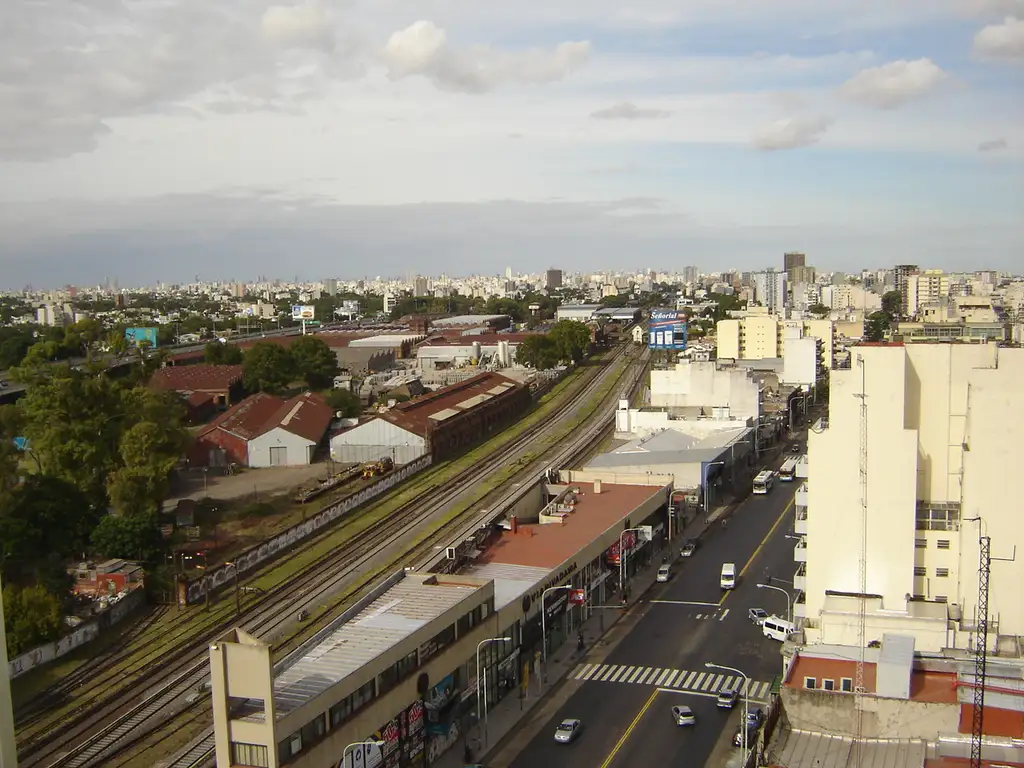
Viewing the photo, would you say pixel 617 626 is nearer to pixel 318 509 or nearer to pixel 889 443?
pixel 889 443

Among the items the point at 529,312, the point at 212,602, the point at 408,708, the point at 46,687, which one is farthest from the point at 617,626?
the point at 529,312

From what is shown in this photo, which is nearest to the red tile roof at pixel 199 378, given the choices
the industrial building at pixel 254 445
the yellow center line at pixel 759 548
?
the industrial building at pixel 254 445

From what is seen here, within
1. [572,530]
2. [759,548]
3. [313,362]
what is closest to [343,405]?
[313,362]

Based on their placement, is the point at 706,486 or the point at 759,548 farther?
the point at 706,486

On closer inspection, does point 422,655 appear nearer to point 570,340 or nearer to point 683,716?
point 683,716

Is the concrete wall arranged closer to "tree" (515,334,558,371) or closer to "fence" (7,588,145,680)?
"fence" (7,588,145,680)

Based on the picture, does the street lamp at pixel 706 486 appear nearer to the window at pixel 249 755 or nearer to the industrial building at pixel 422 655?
the industrial building at pixel 422 655

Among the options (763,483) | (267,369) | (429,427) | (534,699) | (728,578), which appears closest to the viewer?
(534,699)
